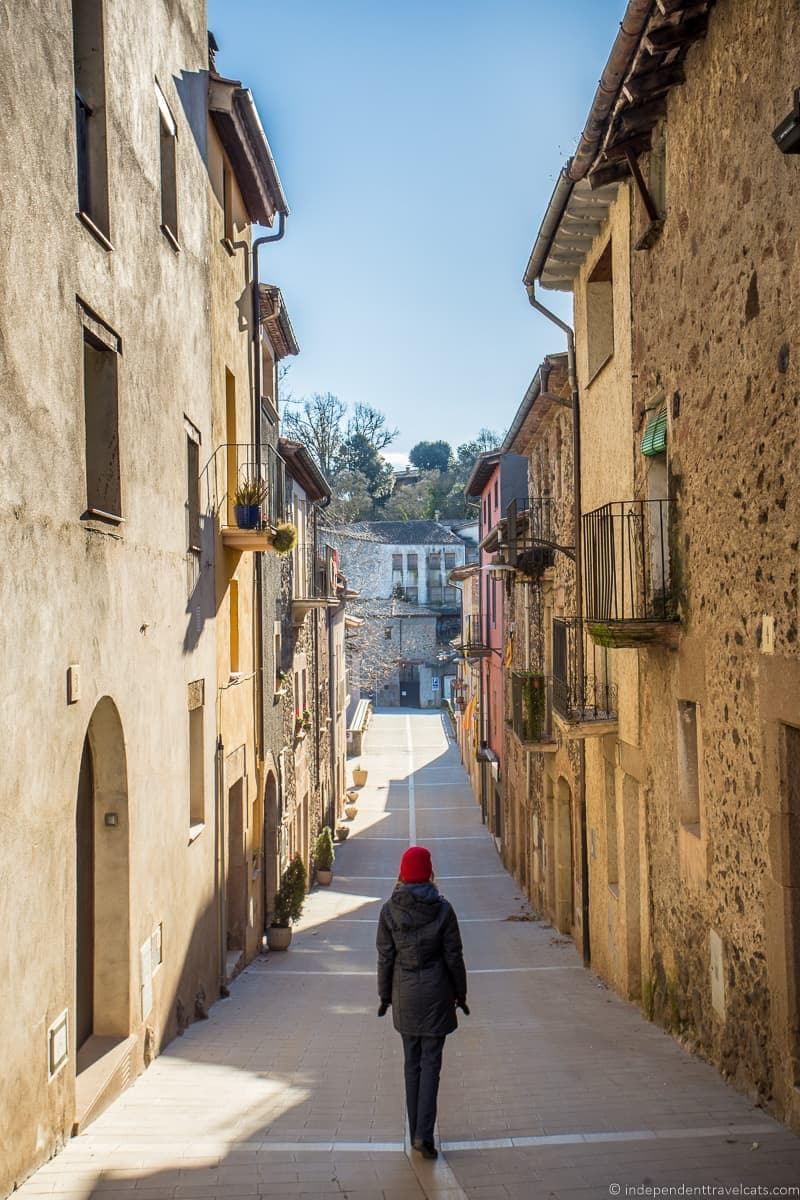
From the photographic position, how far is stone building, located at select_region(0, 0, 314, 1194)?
5.90 meters

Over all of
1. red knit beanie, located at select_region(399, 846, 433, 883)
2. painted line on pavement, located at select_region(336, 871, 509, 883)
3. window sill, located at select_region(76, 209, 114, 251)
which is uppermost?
window sill, located at select_region(76, 209, 114, 251)

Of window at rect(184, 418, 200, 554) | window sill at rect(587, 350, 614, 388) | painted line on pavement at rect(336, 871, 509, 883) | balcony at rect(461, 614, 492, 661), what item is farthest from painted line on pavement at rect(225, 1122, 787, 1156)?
balcony at rect(461, 614, 492, 661)

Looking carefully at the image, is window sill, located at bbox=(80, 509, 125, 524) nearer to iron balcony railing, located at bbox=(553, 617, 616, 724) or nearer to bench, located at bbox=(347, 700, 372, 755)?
iron balcony railing, located at bbox=(553, 617, 616, 724)

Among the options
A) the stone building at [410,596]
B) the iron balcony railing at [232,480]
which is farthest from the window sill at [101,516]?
the stone building at [410,596]

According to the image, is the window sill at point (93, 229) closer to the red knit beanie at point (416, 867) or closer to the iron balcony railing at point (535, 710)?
the red knit beanie at point (416, 867)

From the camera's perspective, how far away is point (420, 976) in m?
6.11

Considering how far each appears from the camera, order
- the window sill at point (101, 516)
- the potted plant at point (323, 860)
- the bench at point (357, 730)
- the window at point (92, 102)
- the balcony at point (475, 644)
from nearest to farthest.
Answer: the window sill at point (101, 516) → the window at point (92, 102) → the potted plant at point (323, 860) → the balcony at point (475, 644) → the bench at point (357, 730)

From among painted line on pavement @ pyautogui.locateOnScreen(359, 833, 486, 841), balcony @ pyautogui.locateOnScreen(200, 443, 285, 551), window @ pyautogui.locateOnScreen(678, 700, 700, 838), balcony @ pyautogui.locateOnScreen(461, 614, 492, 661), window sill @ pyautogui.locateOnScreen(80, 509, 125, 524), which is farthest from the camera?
balcony @ pyautogui.locateOnScreen(461, 614, 492, 661)

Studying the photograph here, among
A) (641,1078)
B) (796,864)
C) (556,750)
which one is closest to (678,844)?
(641,1078)

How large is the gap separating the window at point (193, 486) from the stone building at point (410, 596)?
54953 mm

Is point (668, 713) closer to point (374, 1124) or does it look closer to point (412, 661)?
point (374, 1124)

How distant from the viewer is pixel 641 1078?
7.80 metres

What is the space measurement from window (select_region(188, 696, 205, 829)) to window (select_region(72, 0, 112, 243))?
5.35 metres

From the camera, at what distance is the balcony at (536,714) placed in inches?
693
